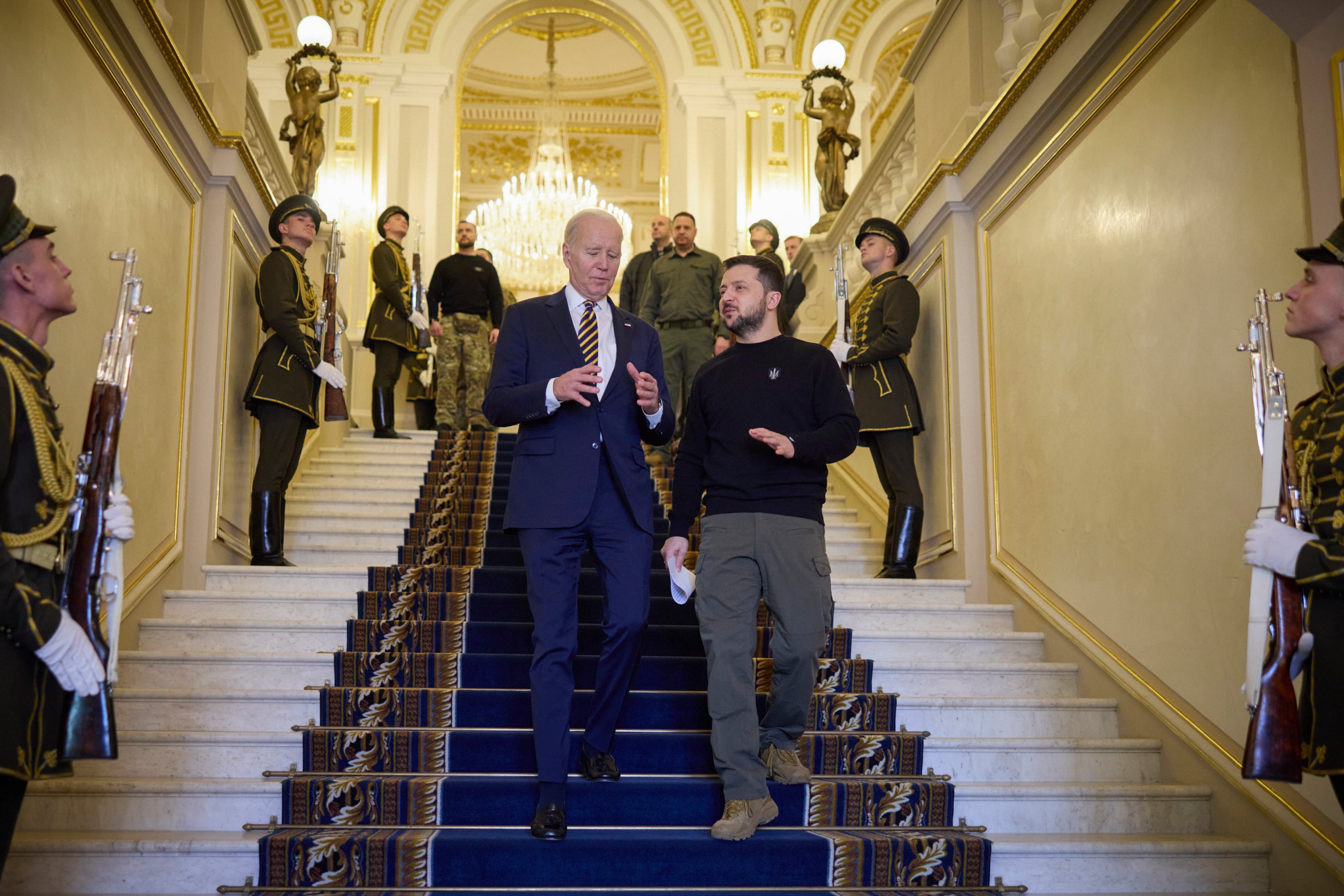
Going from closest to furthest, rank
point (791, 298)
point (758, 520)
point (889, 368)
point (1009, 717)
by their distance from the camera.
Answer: point (758, 520) → point (1009, 717) → point (889, 368) → point (791, 298)

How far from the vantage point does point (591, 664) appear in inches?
171

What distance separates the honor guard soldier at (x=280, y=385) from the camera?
213 inches

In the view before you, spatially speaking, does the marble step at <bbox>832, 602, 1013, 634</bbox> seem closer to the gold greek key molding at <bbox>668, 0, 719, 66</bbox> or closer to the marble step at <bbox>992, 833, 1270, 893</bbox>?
the marble step at <bbox>992, 833, 1270, 893</bbox>

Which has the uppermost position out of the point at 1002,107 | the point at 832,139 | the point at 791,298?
the point at 832,139

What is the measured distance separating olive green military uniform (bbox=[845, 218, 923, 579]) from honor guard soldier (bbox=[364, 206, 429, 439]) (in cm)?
361

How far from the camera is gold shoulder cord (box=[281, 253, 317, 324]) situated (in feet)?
18.2

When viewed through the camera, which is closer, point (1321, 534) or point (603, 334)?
point (1321, 534)

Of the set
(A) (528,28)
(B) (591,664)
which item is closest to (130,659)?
(B) (591,664)

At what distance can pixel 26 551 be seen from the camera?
231 centimetres

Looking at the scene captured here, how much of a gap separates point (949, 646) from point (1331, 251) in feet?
8.31

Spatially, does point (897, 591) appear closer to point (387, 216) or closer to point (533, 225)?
point (387, 216)

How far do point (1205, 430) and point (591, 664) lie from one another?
84.7 inches

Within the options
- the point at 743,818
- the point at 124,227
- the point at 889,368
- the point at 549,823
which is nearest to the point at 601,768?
the point at 549,823

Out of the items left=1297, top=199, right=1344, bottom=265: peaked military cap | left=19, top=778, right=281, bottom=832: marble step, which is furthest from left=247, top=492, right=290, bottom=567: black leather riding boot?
left=1297, top=199, right=1344, bottom=265: peaked military cap
